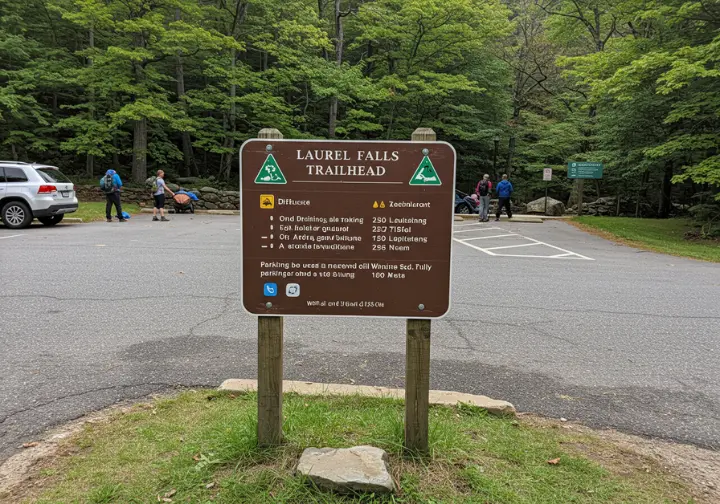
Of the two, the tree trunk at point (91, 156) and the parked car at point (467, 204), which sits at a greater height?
the tree trunk at point (91, 156)

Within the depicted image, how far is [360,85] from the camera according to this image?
23453 mm

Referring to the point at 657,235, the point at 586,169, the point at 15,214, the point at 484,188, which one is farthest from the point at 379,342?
the point at 586,169

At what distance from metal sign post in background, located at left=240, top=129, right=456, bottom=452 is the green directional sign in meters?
21.9

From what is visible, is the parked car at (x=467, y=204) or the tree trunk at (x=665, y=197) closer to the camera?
the parked car at (x=467, y=204)

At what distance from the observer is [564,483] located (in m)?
2.52

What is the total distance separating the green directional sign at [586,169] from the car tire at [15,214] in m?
21.0

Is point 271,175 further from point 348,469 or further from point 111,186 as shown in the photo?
point 111,186

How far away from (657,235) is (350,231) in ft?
55.2

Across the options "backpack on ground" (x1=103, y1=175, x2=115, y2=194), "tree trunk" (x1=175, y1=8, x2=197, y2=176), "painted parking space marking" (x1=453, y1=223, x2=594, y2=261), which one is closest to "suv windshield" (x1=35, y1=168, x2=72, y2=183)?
"backpack on ground" (x1=103, y1=175, x2=115, y2=194)

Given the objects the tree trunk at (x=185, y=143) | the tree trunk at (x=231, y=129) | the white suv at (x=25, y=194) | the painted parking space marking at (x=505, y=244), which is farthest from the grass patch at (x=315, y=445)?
the tree trunk at (x=185, y=143)

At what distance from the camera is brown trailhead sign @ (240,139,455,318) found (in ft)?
8.18

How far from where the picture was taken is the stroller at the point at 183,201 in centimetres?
2030

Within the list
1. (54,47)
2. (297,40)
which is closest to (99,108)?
(54,47)

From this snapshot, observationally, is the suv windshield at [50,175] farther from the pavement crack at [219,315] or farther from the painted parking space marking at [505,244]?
the painted parking space marking at [505,244]
